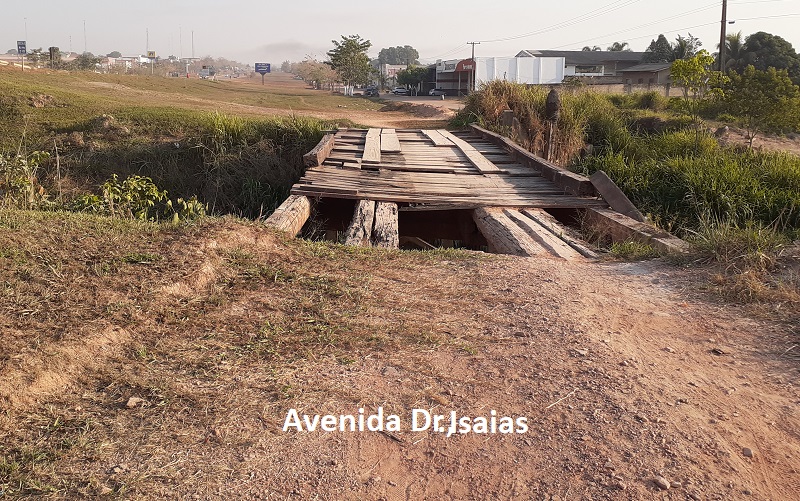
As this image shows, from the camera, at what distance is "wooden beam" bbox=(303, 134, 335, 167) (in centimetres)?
811

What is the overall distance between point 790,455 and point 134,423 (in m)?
2.47

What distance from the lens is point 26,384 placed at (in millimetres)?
2531

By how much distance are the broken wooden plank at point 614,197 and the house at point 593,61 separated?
47111mm

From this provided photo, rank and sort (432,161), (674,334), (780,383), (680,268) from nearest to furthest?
(780,383)
(674,334)
(680,268)
(432,161)

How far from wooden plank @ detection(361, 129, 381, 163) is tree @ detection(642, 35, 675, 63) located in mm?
52793

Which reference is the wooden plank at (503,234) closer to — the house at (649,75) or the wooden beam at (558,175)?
the wooden beam at (558,175)

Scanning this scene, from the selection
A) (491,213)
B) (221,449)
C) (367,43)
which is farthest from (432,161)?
(367,43)

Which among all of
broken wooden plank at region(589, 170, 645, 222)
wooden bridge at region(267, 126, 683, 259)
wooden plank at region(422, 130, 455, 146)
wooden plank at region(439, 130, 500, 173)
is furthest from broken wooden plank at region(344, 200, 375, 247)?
wooden plank at region(422, 130, 455, 146)

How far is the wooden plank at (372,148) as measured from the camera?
866cm

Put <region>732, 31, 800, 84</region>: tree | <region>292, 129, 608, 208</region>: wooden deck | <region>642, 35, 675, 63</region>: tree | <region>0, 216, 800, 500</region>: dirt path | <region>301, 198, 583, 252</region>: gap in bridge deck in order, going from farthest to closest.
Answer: <region>642, 35, 675, 63</region>: tree → <region>732, 31, 800, 84</region>: tree → <region>301, 198, 583, 252</region>: gap in bridge deck → <region>292, 129, 608, 208</region>: wooden deck → <region>0, 216, 800, 500</region>: dirt path

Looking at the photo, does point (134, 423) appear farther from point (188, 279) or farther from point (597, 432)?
point (597, 432)

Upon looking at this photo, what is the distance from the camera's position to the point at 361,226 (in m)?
5.96

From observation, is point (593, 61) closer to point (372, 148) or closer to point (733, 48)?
point (733, 48)

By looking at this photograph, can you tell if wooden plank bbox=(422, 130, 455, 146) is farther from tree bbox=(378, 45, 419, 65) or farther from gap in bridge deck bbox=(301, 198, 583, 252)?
tree bbox=(378, 45, 419, 65)
